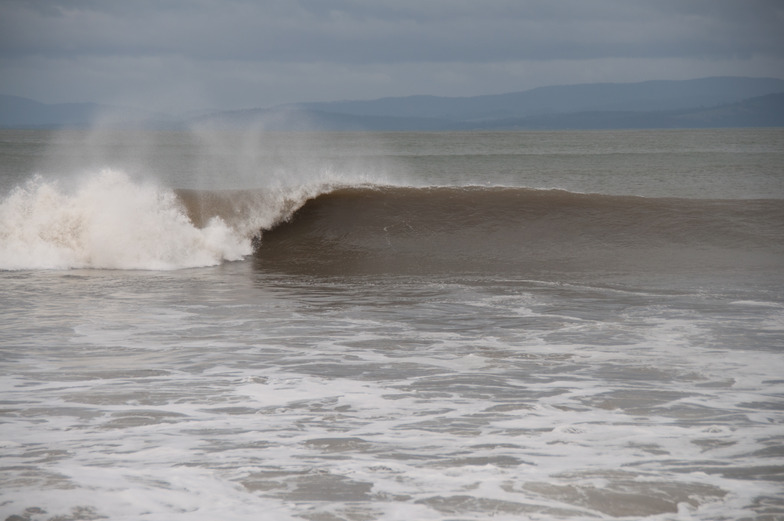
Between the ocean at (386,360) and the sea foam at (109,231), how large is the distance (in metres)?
0.05

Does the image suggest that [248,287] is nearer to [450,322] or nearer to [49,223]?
[450,322]

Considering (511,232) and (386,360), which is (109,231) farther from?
(386,360)

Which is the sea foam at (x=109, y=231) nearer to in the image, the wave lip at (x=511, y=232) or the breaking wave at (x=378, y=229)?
the breaking wave at (x=378, y=229)

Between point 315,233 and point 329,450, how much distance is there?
11072mm

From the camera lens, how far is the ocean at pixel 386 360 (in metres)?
4.04

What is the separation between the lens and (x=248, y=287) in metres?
10.9

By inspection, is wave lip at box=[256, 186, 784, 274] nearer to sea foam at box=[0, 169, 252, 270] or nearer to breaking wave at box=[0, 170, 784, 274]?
breaking wave at box=[0, 170, 784, 274]

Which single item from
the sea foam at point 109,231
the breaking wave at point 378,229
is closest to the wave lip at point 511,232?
the breaking wave at point 378,229

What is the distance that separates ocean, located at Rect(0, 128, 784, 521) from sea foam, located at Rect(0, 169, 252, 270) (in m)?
0.05

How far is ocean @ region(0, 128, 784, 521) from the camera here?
4043mm

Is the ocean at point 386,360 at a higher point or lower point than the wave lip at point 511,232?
lower

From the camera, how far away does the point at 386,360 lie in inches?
265

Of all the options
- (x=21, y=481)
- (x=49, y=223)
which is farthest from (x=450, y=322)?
(x=49, y=223)

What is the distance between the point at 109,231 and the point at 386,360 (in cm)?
824
